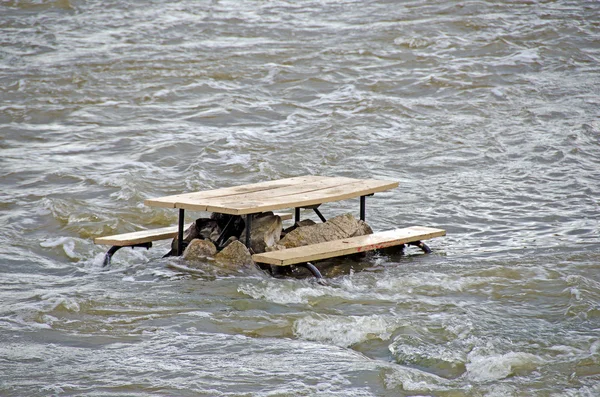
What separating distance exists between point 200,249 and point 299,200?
3.03 feet

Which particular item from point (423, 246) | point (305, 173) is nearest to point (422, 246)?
point (423, 246)

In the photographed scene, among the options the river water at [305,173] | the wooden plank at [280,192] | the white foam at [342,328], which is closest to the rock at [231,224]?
the wooden plank at [280,192]

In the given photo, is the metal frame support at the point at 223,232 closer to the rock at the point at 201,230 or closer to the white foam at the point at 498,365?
the rock at the point at 201,230

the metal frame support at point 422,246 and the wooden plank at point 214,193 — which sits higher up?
the wooden plank at point 214,193

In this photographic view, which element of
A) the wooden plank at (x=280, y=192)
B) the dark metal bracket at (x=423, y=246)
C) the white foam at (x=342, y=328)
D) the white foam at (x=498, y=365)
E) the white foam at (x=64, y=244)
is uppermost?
the wooden plank at (x=280, y=192)

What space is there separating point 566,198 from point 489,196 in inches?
33.8

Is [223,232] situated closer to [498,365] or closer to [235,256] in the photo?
[235,256]

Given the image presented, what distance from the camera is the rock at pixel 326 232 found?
22.3 feet

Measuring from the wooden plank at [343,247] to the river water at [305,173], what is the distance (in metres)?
0.20

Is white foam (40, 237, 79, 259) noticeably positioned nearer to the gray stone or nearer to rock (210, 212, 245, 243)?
the gray stone

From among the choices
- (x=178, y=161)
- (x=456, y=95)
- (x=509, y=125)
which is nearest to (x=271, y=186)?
(x=178, y=161)

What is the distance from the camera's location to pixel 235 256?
21.3 ft

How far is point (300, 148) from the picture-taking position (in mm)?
11883

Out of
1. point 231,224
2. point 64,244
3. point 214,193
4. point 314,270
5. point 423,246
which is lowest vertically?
point 64,244
